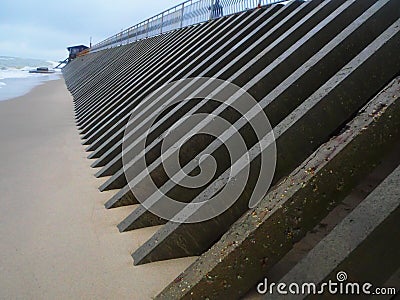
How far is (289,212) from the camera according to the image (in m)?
1.38

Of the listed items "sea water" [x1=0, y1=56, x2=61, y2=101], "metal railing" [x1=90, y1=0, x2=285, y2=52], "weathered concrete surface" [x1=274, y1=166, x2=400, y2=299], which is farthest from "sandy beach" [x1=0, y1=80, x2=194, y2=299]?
"sea water" [x1=0, y1=56, x2=61, y2=101]

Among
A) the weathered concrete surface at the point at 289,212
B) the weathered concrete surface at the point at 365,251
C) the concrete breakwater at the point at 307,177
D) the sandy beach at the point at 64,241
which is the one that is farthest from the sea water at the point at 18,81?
the weathered concrete surface at the point at 365,251

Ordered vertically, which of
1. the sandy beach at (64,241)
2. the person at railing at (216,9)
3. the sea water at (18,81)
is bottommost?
the sea water at (18,81)

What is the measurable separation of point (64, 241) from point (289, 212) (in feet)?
4.76

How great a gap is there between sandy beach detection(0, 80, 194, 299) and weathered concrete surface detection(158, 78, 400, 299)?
0.35 meters

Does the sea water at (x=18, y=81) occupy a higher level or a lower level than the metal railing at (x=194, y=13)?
lower

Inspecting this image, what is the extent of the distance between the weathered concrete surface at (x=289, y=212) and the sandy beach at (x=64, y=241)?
35 cm

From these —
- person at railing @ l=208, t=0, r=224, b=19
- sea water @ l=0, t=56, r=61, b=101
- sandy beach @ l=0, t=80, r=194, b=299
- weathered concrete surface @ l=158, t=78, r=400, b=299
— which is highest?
weathered concrete surface @ l=158, t=78, r=400, b=299

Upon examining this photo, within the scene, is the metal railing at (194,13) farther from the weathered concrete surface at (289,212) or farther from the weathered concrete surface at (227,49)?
the weathered concrete surface at (289,212)

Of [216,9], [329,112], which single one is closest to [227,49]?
[329,112]

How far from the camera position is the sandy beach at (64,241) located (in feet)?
5.59

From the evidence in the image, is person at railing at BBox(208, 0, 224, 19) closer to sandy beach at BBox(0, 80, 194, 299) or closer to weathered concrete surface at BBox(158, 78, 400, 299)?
sandy beach at BBox(0, 80, 194, 299)

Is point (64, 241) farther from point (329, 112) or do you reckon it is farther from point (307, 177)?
point (329, 112)

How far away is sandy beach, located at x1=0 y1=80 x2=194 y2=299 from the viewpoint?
67.1 inches
